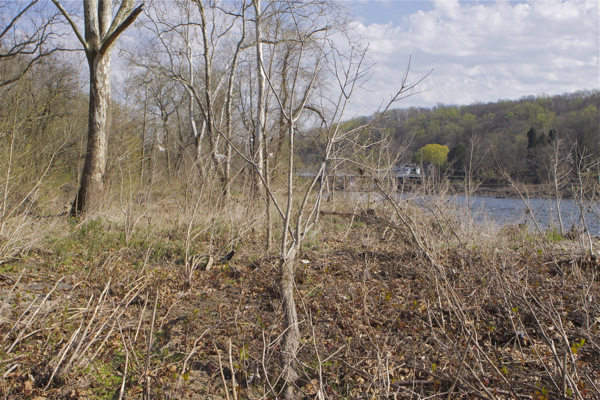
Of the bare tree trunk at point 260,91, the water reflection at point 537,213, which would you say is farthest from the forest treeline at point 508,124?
the bare tree trunk at point 260,91

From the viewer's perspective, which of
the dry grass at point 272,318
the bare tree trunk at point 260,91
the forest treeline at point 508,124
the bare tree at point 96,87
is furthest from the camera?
the forest treeline at point 508,124

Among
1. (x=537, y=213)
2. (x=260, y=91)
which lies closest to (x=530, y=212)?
(x=537, y=213)

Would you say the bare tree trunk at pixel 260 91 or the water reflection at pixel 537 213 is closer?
the bare tree trunk at pixel 260 91

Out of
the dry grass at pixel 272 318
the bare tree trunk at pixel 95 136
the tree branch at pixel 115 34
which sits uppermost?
the tree branch at pixel 115 34

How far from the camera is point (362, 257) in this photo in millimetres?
6820

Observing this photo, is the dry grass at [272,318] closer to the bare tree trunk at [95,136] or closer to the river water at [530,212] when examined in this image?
the bare tree trunk at [95,136]

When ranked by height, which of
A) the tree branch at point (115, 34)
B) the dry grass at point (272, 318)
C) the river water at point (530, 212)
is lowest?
the dry grass at point (272, 318)

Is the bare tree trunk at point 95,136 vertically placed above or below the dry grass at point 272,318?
above

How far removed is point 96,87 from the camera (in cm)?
804

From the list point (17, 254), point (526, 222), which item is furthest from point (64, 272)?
point (526, 222)

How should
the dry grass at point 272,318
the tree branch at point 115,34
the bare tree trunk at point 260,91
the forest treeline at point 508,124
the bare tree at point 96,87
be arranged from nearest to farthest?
the dry grass at point 272,318
the bare tree trunk at point 260,91
the tree branch at point 115,34
the bare tree at point 96,87
the forest treeline at point 508,124

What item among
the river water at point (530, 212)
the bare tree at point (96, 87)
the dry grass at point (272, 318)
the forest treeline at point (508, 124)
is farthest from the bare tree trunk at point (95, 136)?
the forest treeline at point (508, 124)

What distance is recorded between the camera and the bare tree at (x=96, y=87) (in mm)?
7871

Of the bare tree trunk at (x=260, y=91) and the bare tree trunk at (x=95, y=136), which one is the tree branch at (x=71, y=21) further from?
the bare tree trunk at (x=260, y=91)
